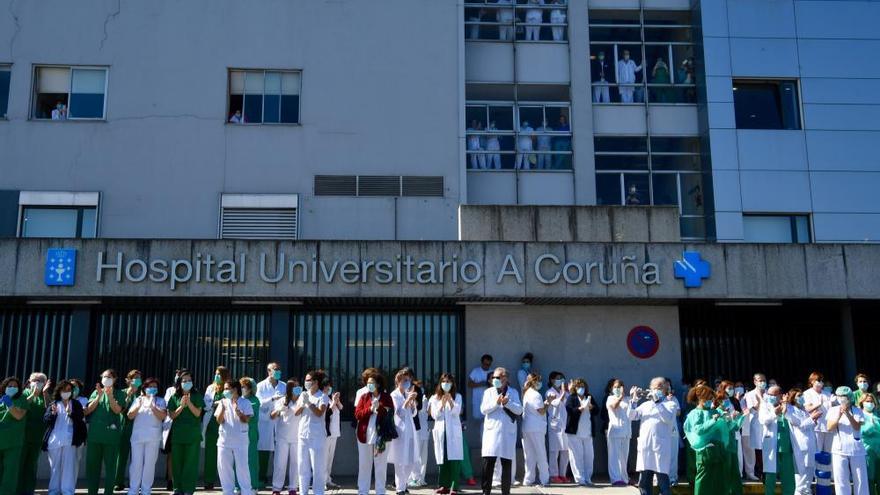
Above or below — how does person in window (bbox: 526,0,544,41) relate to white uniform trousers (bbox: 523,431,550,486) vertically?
above

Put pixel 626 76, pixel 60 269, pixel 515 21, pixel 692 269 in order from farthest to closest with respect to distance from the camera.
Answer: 1. pixel 626 76
2. pixel 515 21
3. pixel 692 269
4. pixel 60 269

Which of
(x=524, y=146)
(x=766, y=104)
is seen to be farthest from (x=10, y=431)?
(x=766, y=104)

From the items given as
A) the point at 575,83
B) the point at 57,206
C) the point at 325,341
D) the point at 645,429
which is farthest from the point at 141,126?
the point at 645,429

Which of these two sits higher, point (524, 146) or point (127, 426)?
point (524, 146)

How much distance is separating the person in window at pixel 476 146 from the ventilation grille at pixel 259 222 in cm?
503

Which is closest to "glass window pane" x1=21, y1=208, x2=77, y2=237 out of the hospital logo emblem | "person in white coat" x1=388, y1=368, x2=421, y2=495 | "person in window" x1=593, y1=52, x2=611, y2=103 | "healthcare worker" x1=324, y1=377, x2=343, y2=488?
the hospital logo emblem

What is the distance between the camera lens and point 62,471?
517 inches

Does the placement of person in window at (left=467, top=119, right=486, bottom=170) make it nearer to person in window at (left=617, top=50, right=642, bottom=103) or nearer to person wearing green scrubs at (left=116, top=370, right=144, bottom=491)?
person in window at (left=617, top=50, right=642, bottom=103)

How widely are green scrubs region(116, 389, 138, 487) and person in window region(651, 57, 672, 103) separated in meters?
16.0

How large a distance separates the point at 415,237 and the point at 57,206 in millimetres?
8451

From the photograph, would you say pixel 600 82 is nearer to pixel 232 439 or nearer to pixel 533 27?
pixel 533 27

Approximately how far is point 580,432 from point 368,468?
4259 mm

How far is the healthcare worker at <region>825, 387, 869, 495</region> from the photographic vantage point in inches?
508

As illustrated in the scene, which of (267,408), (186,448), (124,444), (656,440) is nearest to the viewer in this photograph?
(656,440)
